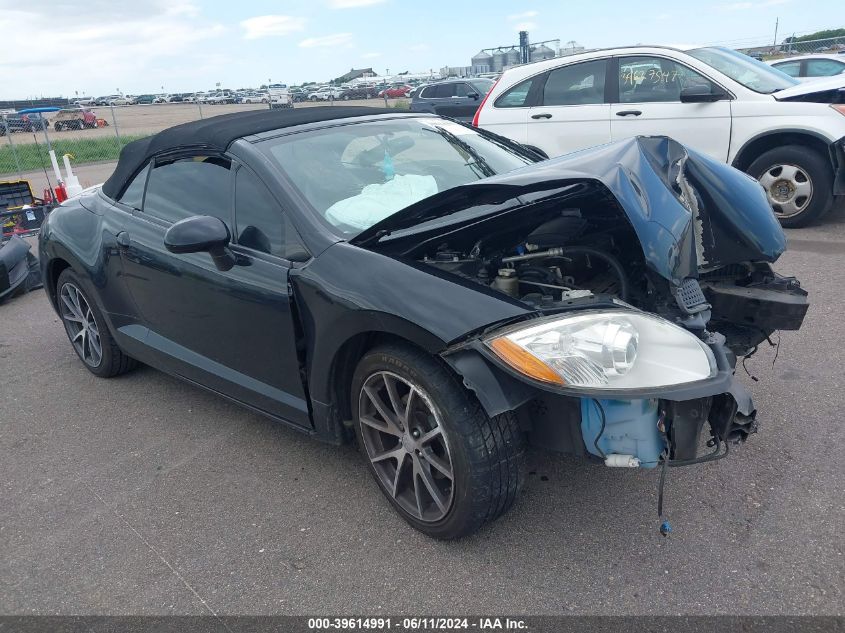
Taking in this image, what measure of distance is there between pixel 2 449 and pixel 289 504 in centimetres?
187

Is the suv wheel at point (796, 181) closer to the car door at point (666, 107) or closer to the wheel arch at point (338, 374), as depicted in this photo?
the car door at point (666, 107)

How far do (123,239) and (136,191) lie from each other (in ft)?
1.07

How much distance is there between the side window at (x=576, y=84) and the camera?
24.8 feet

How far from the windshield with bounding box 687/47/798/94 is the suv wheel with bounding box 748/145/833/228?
2.48 ft

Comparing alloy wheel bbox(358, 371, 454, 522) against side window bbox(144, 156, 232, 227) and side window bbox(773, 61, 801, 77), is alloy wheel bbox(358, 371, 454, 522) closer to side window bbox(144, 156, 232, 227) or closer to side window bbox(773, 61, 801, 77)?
side window bbox(144, 156, 232, 227)

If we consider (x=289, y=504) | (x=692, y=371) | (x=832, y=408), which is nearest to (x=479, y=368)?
(x=692, y=371)

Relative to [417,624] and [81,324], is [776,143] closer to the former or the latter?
[417,624]

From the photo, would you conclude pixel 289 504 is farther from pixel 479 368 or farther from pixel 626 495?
pixel 626 495

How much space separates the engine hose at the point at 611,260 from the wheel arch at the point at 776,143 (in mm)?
4839

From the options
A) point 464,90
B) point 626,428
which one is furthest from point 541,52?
point 626,428

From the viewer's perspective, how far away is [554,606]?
227 centimetres

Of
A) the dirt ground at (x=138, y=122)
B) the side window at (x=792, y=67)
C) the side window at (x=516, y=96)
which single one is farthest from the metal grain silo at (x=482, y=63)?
the side window at (x=516, y=96)

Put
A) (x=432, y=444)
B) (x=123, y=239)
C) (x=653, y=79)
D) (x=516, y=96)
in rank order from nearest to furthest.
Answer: (x=432, y=444) < (x=123, y=239) < (x=653, y=79) < (x=516, y=96)

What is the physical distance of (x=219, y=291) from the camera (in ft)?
10.2
